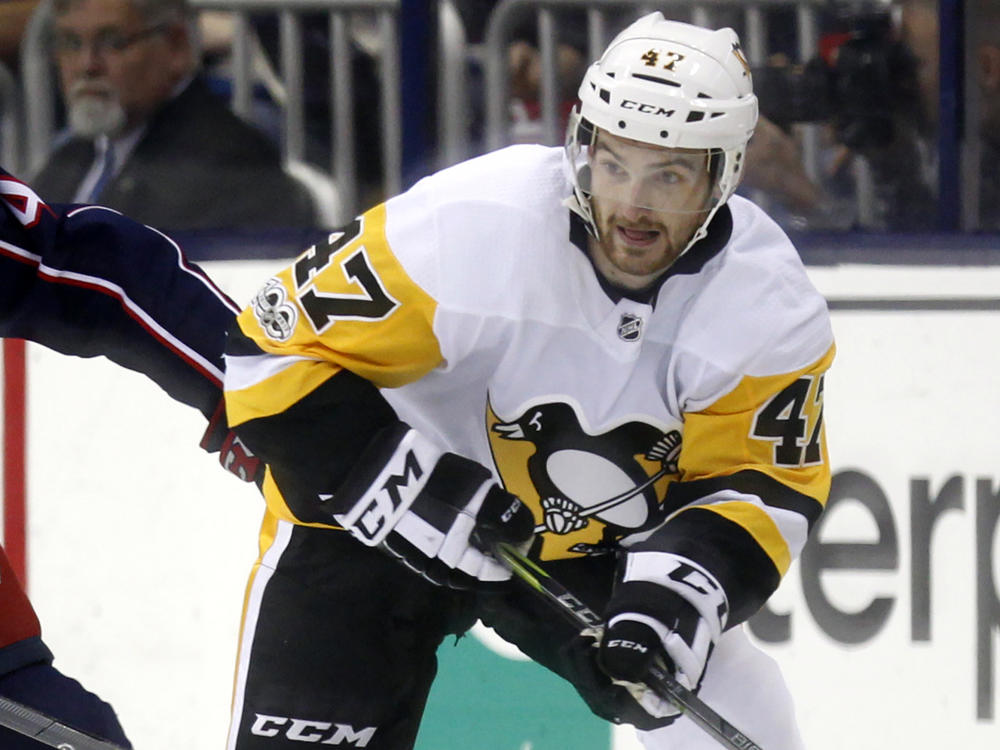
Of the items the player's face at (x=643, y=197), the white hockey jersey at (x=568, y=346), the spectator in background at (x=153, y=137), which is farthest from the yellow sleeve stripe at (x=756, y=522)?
the spectator in background at (x=153, y=137)

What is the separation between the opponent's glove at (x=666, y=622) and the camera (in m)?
2.17

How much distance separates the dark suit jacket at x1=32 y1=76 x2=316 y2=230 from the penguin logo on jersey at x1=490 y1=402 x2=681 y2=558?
1.19 metres

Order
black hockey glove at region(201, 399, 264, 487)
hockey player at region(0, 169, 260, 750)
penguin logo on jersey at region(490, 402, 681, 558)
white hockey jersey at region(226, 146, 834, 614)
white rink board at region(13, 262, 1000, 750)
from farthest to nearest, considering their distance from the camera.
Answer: white rink board at region(13, 262, 1000, 750)
black hockey glove at region(201, 399, 264, 487)
hockey player at region(0, 169, 260, 750)
penguin logo on jersey at region(490, 402, 681, 558)
white hockey jersey at region(226, 146, 834, 614)

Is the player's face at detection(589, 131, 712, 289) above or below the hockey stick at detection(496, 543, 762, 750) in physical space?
above

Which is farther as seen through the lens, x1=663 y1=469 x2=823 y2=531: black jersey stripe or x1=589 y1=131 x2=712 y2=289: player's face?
x1=663 y1=469 x2=823 y2=531: black jersey stripe

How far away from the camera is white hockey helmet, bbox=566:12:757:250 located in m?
2.13

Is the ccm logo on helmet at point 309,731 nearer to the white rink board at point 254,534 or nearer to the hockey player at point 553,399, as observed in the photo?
the hockey player at point 553,399

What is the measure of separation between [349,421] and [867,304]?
1253mm

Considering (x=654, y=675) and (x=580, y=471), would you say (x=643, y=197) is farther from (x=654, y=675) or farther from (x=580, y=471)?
(x=654, y=675)

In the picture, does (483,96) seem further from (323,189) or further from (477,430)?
(477,430)

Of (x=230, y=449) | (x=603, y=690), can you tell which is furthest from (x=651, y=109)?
(x=230, y=449)

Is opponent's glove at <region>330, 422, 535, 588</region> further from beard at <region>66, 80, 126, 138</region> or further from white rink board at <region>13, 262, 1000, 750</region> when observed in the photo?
beard at <region>66, 80, 126, 138</region>

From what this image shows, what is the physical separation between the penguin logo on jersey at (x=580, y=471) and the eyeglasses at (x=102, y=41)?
1.41m

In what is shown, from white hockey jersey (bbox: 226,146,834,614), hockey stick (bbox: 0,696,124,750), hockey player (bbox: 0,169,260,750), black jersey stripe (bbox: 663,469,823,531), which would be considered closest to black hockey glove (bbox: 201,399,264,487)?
hockey player (bbox: 0,169,260,750)
